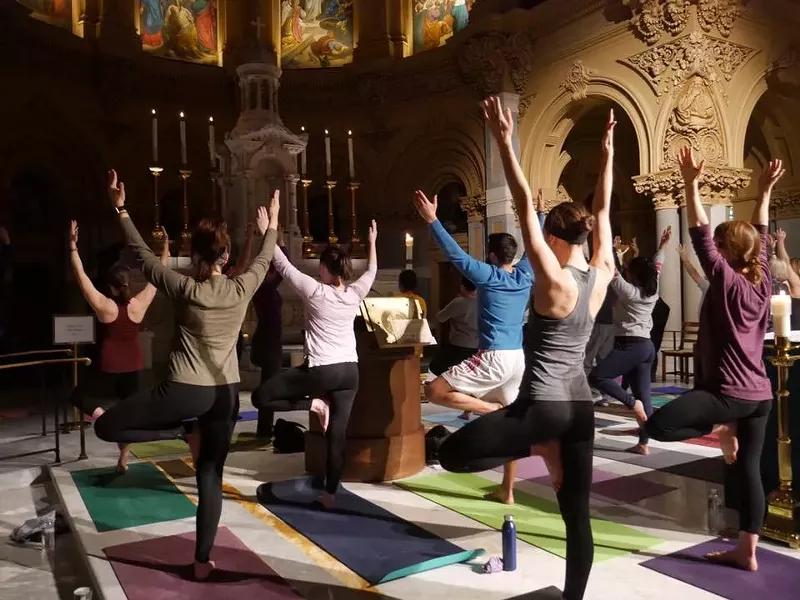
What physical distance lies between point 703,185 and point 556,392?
36.3 feet

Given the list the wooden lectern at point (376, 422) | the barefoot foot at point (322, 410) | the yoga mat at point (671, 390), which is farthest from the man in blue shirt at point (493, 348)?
the yoga mat at point (671, 390)

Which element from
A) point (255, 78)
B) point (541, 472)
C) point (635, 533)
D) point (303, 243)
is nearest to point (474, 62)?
point (255, 78)

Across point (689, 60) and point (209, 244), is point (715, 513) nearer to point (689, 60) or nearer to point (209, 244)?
point (209, 244)

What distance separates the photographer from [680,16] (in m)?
12.0

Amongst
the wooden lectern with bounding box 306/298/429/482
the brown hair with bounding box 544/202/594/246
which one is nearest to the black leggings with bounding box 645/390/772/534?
the brown hair with bounding box 544/202/594/246

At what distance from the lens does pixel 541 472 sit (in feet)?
18.6

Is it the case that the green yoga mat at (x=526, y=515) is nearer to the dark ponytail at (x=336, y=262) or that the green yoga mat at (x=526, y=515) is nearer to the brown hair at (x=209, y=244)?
the dark ponytail at (x=336, y=262)

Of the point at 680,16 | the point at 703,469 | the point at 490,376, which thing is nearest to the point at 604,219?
the point at 490,376

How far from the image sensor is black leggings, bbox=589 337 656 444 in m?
6.05

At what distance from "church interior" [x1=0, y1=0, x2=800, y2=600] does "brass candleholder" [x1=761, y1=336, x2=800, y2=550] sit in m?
0.02

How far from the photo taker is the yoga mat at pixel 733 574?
3.34 metres

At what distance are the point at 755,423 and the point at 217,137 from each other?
1693 centimetres

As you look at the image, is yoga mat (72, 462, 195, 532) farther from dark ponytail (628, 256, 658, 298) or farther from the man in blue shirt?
dark ponytail (628, 256, 658, 298)

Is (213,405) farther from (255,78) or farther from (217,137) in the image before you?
(217,137)
